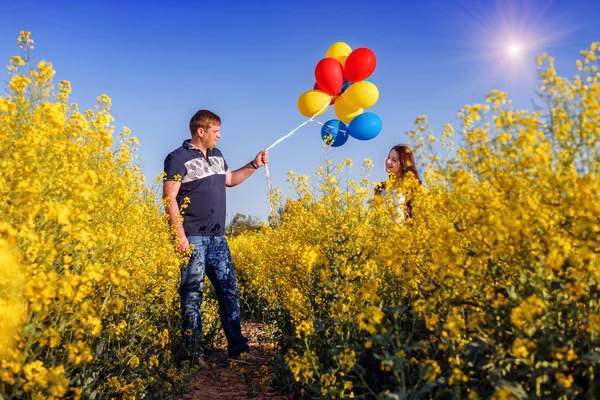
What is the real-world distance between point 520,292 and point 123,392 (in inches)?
102

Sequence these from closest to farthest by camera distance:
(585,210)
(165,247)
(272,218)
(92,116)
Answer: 1. (585,210)
2. (92,116)
3. (165,247)
4. (272,218)

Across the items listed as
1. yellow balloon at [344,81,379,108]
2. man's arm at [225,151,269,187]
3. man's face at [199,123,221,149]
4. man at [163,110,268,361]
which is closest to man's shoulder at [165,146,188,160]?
man at [163,110,268,361]

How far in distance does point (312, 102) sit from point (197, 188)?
2175 millimetres

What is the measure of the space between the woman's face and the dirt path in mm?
2402

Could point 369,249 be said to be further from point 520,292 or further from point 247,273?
point 247,273

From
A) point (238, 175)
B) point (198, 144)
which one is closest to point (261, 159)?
point (238, 175)

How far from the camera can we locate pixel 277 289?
5.03 metres

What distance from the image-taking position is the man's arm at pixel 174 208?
14.1 ft

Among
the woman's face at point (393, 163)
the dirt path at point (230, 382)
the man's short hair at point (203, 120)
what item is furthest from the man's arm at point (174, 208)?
the woman's face at point (393, 163)

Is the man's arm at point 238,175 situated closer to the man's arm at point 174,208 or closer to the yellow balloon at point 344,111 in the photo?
the man's arm at point 174,208

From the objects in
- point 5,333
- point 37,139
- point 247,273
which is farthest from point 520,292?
point 247,273

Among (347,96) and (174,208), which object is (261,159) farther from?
(347,96)

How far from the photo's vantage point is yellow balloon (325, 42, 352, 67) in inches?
257

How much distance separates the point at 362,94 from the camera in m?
5.70
